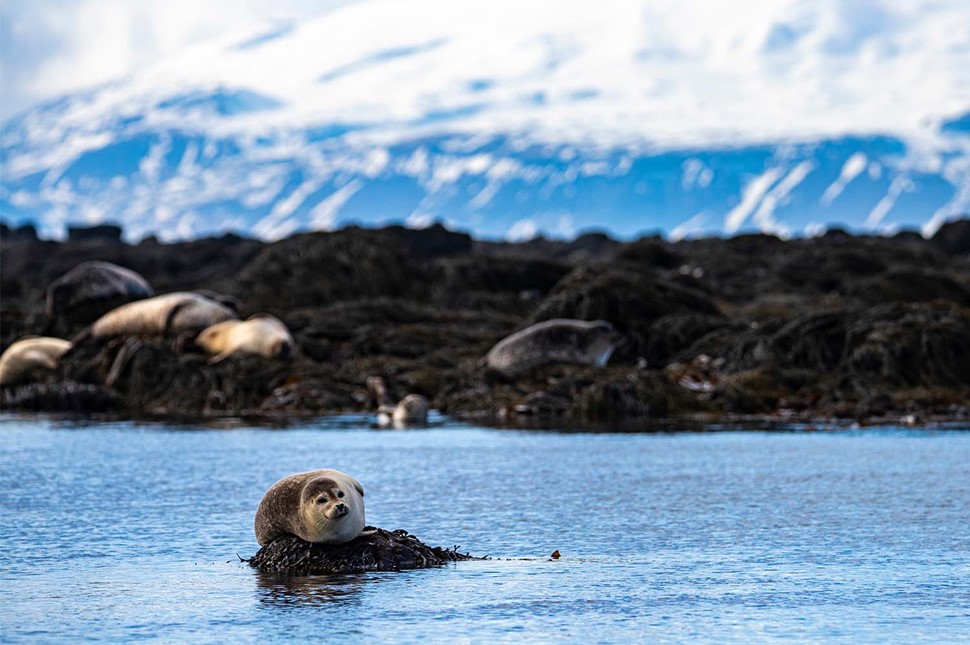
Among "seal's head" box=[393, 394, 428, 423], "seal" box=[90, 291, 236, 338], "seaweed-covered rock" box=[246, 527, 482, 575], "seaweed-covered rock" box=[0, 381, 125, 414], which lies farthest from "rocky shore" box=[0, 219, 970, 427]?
"seaweed-covered rock" box=[246, 527, 482, 575]

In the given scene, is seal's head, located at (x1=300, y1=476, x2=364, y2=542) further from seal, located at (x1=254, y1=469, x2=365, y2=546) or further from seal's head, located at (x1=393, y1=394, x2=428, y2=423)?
seal's head, located at (x1=393, y1=394, x2=428, y2=423)

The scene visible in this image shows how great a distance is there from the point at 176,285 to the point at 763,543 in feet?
138

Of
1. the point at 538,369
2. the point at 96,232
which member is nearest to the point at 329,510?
the point at 538,369

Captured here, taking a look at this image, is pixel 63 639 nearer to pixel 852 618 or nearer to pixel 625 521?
pixel 852 618

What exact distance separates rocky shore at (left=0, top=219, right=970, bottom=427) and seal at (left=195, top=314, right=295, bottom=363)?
47cm

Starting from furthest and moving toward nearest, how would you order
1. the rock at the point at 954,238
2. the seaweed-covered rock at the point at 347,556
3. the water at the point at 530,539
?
the rock at the point at 954,238
the seaweed-covered rock at the point at 347,556
the water at the point at 530,539

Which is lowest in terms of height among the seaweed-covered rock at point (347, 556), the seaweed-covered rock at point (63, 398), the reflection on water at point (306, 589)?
the reflection on water at point (306, 589)

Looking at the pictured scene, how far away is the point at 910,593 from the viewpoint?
1355 cm

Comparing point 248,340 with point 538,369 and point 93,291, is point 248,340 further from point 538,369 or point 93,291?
point 93,291

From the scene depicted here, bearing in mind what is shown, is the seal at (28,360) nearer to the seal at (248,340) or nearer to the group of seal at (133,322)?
the group of seal at (133,322)

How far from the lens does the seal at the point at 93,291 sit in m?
43.6

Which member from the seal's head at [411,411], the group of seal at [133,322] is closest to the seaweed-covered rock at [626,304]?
the seal's head at [411,411]

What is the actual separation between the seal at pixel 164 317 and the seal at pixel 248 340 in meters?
1.12

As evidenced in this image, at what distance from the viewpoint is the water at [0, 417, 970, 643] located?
12.6m
